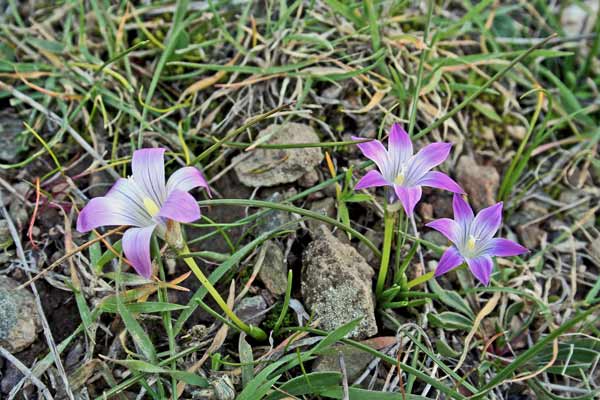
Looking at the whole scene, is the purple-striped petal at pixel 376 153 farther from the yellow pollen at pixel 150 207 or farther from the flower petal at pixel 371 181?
the yellow pollen at pixel 150 207

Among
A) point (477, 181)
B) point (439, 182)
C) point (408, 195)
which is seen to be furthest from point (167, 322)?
point (477, 181)

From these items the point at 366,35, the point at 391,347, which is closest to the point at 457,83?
the point at 366,35

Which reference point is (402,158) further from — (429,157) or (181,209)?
(181,209)

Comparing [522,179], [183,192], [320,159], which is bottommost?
[522,179]

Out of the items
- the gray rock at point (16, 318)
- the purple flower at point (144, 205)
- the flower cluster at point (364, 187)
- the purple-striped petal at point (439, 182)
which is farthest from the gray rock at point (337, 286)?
the gray rock at point (16, 318)

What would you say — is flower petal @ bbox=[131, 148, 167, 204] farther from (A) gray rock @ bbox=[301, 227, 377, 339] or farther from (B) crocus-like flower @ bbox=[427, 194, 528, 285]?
(B) crocus-like flower @ bbox=[427, 194, 528, 285]

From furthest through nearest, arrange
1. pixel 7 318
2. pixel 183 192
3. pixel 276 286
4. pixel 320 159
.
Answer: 1. pixel 320 159
2. pixel 276 286
3. pixel 7 318
4. pixel 183 192

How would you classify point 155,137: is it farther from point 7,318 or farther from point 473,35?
point 473,35
